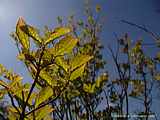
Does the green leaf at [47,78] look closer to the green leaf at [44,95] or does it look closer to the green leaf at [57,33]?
the green leaf at [44,95]

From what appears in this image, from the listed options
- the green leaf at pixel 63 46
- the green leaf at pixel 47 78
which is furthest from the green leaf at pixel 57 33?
the green leaf at pixel 47 78

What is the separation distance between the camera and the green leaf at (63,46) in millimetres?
873

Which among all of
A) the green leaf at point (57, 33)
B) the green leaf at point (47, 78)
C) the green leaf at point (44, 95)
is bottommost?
the green leaf at point (44, 95)

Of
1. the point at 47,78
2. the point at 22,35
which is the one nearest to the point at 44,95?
the point at 47,78

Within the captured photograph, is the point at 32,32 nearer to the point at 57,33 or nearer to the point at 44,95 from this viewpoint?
the point at 57,33

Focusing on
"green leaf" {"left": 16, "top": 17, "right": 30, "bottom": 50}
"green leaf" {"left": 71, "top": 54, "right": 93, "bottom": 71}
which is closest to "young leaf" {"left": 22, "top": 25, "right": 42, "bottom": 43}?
"green leaf" {"left": 16, "top": 17, "right": 30, "bottom": 50}

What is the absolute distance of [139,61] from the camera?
29.4 ft

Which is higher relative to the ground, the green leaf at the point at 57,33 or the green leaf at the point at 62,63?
the green leaf at the point at 57,33

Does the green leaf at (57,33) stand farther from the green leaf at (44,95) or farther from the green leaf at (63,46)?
the green leaf at (44,95)

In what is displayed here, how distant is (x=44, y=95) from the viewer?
905mm

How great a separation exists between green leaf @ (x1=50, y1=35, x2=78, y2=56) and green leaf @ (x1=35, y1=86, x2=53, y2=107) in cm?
11

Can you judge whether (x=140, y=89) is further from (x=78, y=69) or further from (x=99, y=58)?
(x=78, y=69)

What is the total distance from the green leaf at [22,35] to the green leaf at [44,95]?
0.14 metres

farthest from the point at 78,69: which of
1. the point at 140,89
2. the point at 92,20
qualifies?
the point at 140,89
